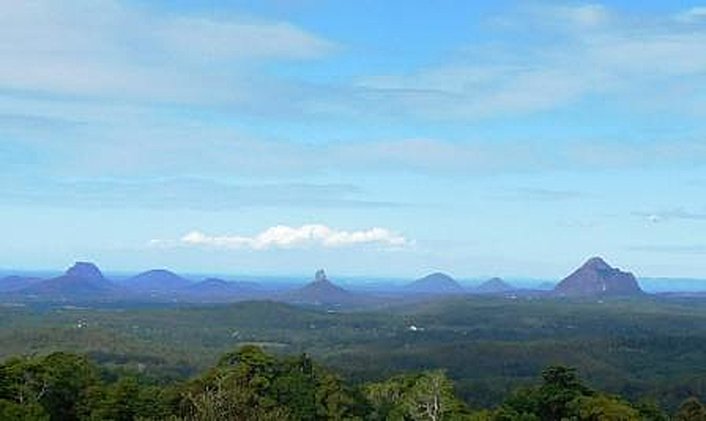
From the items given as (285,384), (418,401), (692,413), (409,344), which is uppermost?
(285,384)

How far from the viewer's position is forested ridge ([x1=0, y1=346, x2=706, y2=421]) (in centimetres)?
2802

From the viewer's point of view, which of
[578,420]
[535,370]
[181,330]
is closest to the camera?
Result: [578,420]

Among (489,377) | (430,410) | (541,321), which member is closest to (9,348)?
(489,377)

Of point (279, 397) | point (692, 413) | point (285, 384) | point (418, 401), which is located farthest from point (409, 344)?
point (692, 413)

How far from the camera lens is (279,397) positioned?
31.0 meters

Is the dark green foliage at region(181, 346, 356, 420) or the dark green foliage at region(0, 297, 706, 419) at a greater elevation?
the dark green foliage at region(181, 346, 356, 420)

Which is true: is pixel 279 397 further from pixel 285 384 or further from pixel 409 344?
pixel 409 344

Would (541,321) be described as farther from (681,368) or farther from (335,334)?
(681,368)

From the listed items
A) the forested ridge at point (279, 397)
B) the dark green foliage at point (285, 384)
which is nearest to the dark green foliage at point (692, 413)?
the forested ridge at point (279, 397)

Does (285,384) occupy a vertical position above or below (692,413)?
above

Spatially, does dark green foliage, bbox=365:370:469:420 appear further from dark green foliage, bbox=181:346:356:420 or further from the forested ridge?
dark green foliage, bbox=181:346:356:420

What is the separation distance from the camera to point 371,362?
77.5 meters

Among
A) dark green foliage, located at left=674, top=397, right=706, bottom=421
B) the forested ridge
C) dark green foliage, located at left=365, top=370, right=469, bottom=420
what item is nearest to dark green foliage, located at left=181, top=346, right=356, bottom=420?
the forested ridge

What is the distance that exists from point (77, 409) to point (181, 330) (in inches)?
3339
